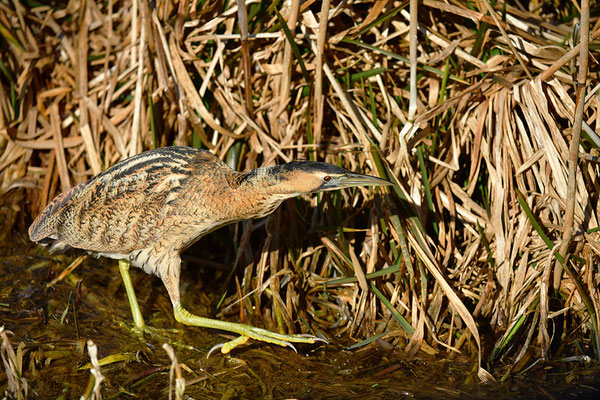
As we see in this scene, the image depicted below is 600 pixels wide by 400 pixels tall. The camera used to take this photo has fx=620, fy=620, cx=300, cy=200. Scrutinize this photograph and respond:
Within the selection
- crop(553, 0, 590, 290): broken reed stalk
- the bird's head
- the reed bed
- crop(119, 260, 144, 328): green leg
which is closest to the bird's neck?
the bird's head

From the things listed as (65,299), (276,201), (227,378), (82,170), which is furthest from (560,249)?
(82,170)

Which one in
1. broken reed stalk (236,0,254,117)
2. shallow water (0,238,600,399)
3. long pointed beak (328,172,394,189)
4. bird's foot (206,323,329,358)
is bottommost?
shallow water (0,238,600,399)

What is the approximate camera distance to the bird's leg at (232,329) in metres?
2.77

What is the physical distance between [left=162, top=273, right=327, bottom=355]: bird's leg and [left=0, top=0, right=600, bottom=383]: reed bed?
0.26 metres

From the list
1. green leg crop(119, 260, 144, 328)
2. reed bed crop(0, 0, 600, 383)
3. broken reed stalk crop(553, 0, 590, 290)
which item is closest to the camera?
broken reed stalk crop(553, 0, 590, 290)

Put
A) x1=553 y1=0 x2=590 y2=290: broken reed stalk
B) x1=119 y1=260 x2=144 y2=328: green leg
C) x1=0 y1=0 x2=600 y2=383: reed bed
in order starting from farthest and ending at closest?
x1=119 y1=260 x2=144 y2=328: green leg
x1=0 y1=0 x2=600 y2=383: reed bed
x1=553 y1=0 x2=590 y2=290: broken reed stalk

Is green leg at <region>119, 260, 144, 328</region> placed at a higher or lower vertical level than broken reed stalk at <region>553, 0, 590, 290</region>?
lower

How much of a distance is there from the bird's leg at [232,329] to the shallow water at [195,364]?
3.4 inches

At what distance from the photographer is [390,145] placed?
10.2 ft

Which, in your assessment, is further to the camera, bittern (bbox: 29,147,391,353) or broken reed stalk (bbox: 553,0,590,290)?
bittern (bbox: 29,147,391,353)

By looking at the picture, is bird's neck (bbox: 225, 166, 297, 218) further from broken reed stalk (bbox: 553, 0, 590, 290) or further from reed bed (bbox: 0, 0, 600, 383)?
broken reed stalk (bbox: 553, 0, 590, 290)

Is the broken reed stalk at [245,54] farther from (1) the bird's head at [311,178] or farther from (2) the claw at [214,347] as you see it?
(2) the claw at [214,347]

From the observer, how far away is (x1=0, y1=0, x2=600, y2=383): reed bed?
287cm

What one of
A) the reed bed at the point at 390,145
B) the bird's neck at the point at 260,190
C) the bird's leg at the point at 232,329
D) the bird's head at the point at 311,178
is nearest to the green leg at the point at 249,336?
the bird's leg at the point at 232,329
